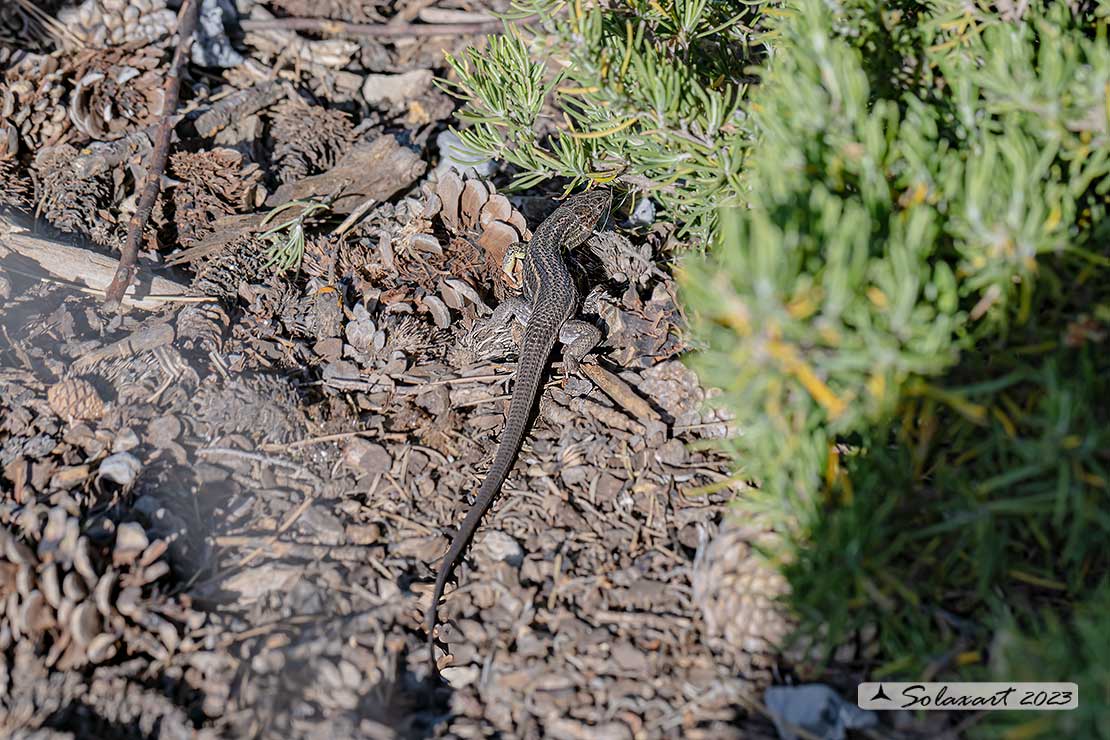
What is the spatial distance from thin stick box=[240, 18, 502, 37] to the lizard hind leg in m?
2.30

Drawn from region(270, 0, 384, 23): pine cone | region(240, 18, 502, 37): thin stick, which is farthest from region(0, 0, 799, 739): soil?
region(270, 0, 384, 23): pine cone

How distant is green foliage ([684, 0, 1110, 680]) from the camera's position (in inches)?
71.0

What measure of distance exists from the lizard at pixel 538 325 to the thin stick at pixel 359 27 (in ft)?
5.12

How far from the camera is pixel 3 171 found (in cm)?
427

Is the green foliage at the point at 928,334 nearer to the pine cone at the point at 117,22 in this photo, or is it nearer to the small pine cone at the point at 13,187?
the small pine cone at the point at 13,187

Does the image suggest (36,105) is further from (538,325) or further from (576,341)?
(576,341)

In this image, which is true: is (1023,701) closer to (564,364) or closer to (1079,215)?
(1079,215)

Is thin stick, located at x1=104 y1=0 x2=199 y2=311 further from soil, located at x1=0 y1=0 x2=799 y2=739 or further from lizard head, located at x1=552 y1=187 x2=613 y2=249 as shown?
lizard head, located at x1=552 y1=187 x2=613 y2=249

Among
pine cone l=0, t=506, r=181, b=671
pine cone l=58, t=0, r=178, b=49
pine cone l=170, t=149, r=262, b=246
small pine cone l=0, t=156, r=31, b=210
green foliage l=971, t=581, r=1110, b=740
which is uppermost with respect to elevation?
green foliage l=971, t=581, r=1110, b=740

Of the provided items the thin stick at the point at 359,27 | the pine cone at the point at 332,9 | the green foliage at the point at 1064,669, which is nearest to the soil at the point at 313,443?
the thin stick at the point at 359,27

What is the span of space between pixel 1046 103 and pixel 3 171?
4461 millimetres

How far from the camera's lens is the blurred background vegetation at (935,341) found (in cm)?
181

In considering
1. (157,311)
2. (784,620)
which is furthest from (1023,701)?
(157,311)

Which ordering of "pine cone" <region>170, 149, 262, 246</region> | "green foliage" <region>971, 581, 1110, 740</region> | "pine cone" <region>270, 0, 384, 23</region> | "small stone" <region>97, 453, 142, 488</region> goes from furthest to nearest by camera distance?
1. "pine cone" <region>270, 0, 384, 23</region>
2. "pine cone" <region>170, 149, 262, 246</region>
3. "small stone" <region>97, 453, 142, 488</region>
4. "green foliage" <region>971, 581, 1110, 740</region>
